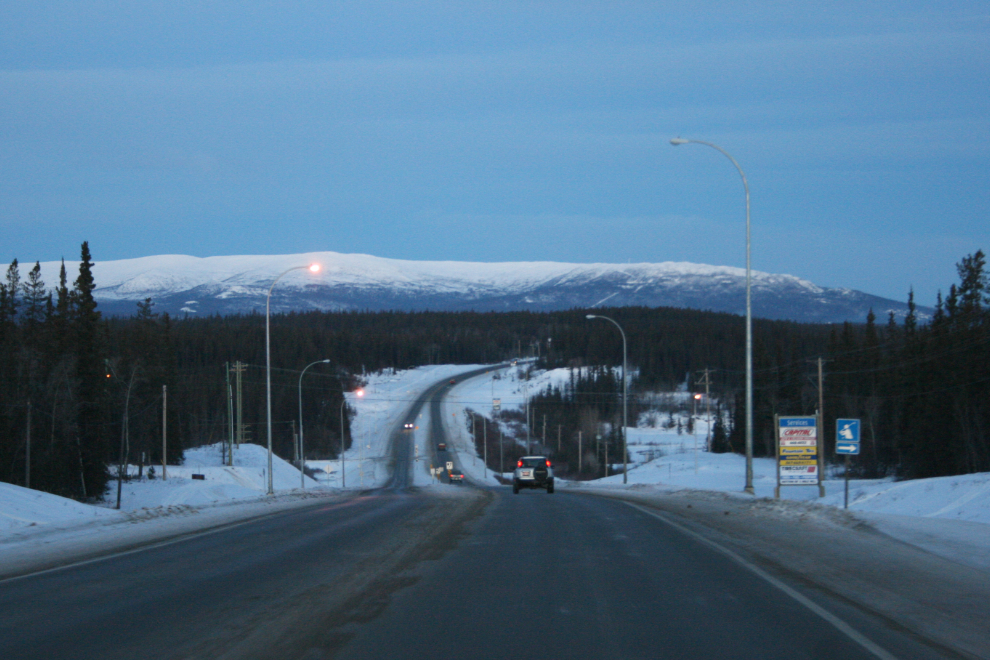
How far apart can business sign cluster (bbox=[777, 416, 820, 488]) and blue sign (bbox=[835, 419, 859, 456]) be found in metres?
4.15

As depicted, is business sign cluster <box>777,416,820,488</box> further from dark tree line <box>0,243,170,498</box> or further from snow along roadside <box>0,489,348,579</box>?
dark tree line <box>0,243,170,498</box>

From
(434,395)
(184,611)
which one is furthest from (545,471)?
A: (434,395)

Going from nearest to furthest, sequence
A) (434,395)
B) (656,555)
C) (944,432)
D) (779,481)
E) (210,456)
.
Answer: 1. (656,555)
2. (779,481)
3. (944,432)
4. (210,456)
5. (434,395)

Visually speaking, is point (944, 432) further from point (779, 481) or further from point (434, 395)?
point (434, 395)

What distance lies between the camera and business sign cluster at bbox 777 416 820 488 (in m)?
27.2

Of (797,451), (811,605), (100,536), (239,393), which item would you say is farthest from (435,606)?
(239,393)

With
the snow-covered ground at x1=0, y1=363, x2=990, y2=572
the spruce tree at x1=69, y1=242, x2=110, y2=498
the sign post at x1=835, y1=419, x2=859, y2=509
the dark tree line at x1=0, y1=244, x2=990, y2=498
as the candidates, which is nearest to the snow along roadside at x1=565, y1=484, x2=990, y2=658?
the snow-covered ground at x1=0, y1=363, x2=990, y2=572

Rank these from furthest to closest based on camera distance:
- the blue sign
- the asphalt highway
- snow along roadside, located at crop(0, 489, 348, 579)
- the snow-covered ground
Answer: the blue sign < the snow-covered ground < snow along roadside, located at crop(0, 489, 348, 579) < the asphalt highway

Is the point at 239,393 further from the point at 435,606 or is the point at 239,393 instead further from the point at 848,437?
the point at 435,606

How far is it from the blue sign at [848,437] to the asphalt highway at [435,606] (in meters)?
8.90

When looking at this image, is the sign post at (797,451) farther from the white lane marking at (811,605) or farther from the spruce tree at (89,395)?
the spruce tree at (89,395)

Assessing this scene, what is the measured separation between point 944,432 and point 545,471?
167 ft

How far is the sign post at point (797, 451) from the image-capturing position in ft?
89.1

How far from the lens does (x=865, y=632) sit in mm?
7883
